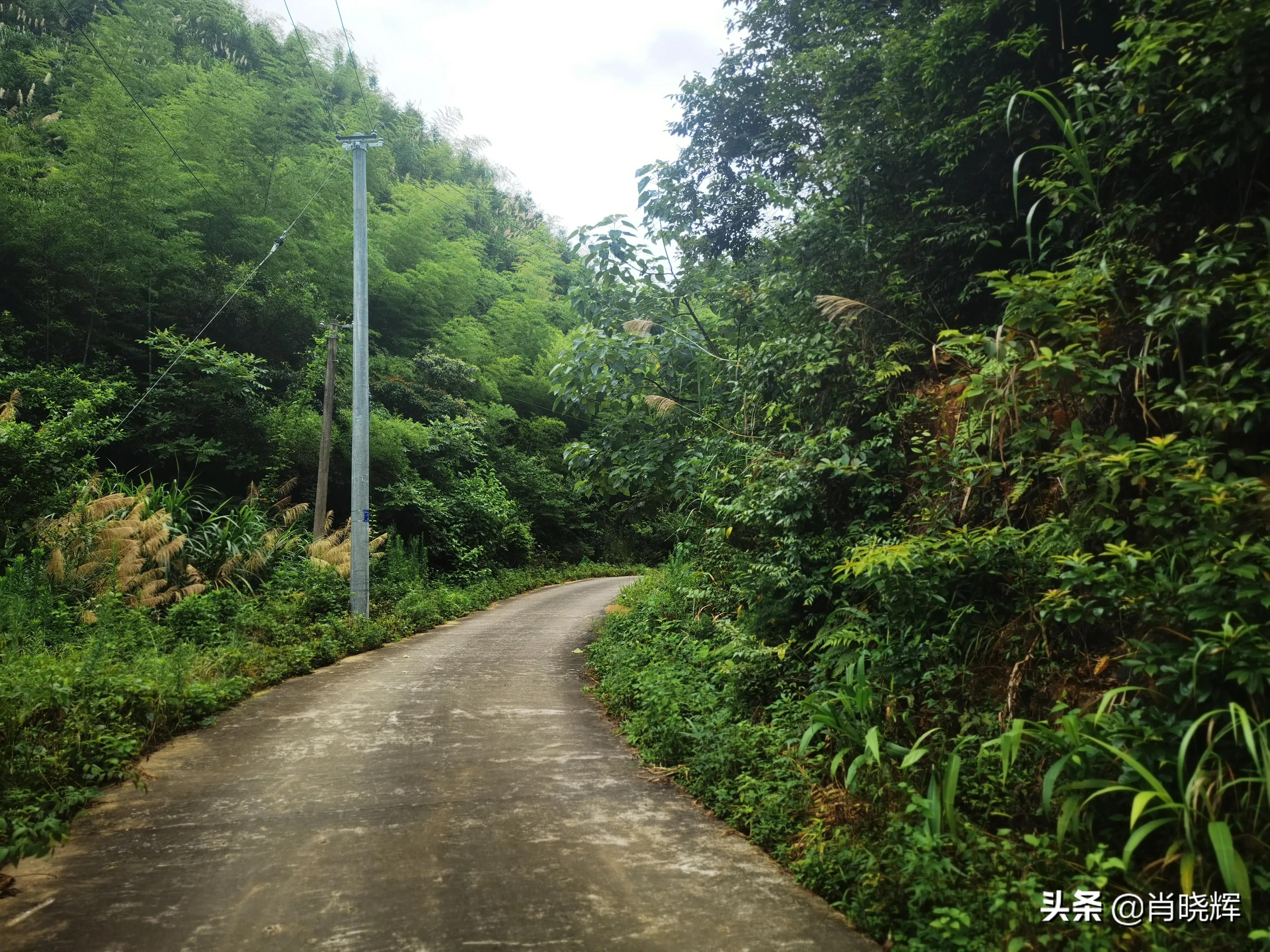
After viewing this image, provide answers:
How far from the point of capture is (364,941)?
295 centimetres

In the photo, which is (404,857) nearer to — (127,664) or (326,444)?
(127,664)

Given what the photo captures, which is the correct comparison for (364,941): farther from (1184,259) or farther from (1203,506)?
(1184,259)

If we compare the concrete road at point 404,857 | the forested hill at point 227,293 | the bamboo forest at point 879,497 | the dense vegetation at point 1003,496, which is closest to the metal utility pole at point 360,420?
the bamboo forest at point 879,497

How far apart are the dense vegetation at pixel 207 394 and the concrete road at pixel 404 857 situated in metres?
0.52

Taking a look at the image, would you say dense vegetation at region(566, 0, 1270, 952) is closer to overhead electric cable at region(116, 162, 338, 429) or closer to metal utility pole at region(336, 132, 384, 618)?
metal utility pole at region(336, 132, 384, 618)

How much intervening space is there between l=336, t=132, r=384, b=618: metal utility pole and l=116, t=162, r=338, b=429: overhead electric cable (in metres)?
1.47

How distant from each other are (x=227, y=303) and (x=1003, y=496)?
15.4 meters

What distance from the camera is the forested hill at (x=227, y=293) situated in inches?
549

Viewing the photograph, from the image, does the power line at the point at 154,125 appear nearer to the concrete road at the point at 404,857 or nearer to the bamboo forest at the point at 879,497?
the bamboo forest at the point at 879,497

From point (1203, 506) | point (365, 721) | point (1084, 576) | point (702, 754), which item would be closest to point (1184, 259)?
point (1203, 506)

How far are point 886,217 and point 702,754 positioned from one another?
4618mm

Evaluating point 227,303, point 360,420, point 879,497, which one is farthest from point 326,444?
point 879,497

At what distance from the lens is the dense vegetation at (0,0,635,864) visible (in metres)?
7.81

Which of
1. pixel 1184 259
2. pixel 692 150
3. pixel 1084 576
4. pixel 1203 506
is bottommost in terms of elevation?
pixel 1084 576
